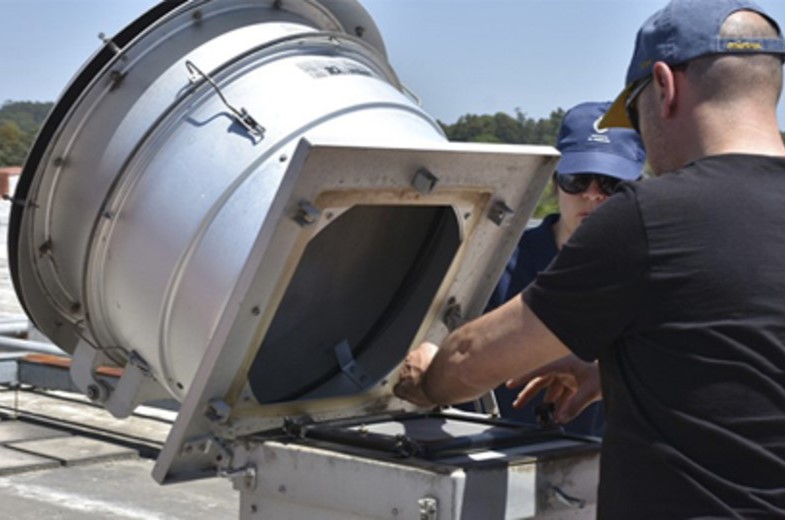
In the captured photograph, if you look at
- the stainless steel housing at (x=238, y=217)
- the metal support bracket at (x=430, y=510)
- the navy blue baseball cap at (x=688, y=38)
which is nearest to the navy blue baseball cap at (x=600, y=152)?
the stainless steel housing at (x=238, y=217)

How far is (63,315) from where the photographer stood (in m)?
4.20

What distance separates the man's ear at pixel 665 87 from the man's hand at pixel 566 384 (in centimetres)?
95

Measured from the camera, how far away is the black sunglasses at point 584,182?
4254 mm

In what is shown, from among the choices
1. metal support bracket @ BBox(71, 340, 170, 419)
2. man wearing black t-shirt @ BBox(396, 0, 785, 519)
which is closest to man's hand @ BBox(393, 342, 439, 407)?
man wearing black t-shirt @ BBox(396, 0, 785, 519)

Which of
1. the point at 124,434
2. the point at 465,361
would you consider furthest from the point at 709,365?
the point at 124,434

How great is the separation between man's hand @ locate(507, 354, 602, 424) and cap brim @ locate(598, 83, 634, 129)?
69cm

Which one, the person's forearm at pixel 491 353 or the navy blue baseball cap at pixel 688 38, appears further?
the person's forearm at pixel 491 353

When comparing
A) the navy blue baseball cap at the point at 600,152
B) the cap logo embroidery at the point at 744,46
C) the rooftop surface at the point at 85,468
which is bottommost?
the rooftop surface at the point at 85,468

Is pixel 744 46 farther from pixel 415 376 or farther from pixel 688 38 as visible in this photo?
pixel 415 376

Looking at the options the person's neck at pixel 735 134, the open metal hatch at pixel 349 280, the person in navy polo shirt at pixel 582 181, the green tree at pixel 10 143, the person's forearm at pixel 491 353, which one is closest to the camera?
the person's neck at pixel 735 134

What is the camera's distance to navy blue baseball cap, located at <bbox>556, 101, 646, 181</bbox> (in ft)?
13.9

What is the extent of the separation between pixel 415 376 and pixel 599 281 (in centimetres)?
95

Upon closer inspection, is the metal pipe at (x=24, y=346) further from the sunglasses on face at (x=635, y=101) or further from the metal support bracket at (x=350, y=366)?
the sunglasses on face at (x=635, y=101)

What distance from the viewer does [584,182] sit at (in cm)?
427
